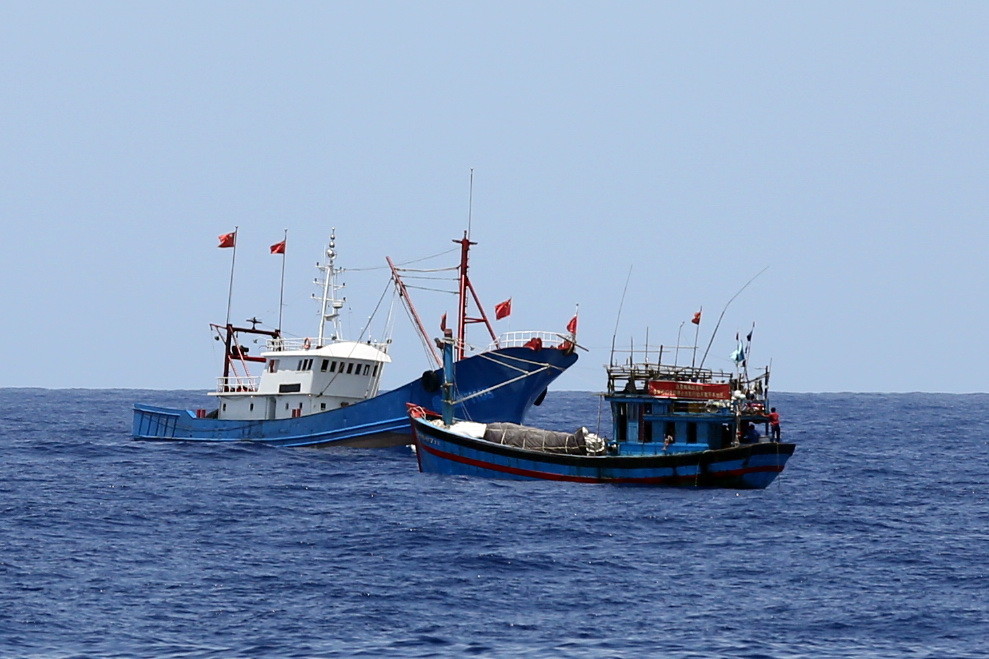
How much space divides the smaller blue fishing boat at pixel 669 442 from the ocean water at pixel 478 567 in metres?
0.94

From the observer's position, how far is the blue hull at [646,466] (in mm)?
42719

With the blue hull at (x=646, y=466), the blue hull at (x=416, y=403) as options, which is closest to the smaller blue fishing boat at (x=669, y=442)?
the blue hull at (x=646, y=466)

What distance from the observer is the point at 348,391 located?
63094 mm

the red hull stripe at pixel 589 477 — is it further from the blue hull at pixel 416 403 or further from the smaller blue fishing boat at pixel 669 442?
the blue hull at pixel 416 403

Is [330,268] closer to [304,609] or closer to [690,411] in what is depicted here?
[690,411]

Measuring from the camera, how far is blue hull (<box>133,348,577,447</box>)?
188 feet

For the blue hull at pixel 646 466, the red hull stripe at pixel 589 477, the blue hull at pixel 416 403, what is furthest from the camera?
the blue hull at pixel 416 403

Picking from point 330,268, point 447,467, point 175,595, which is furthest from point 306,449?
point 175,595

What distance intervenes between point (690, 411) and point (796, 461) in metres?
17.7

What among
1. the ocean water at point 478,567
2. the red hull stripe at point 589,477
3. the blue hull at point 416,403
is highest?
the blue hull at point 416,403

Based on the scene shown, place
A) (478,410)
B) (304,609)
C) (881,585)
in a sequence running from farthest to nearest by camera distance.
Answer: (478,410) → (881,585) → (304,609)

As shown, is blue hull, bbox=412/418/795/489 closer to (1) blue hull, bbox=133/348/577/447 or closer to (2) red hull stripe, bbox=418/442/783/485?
(2) red hull stripe, bbox=418/442/783/485

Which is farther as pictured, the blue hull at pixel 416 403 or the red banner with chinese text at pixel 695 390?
the blue hull at pixel 416 403

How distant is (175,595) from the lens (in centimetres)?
2688
